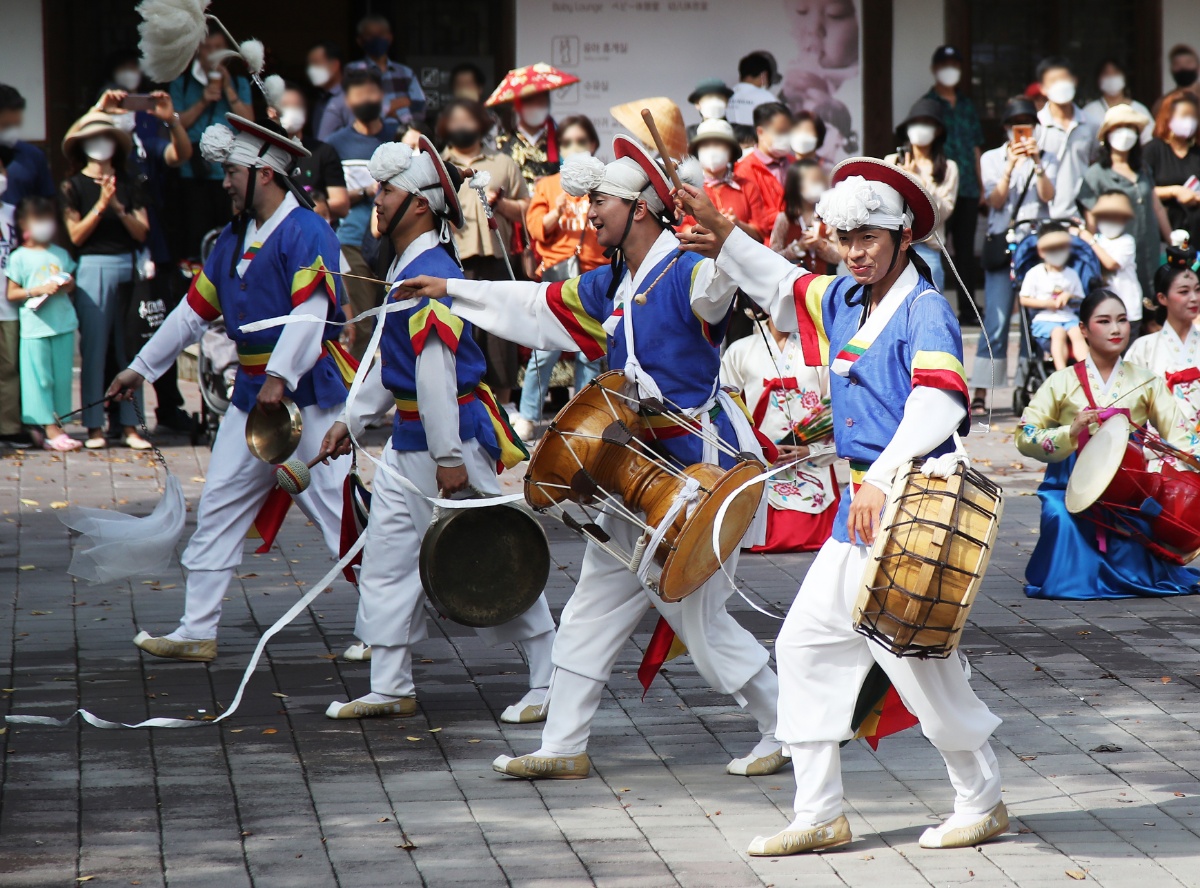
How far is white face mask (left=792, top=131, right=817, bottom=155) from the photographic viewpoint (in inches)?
519

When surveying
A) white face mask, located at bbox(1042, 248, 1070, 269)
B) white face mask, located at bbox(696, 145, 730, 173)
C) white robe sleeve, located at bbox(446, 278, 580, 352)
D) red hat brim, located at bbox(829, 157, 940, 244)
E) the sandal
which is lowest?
the sandal

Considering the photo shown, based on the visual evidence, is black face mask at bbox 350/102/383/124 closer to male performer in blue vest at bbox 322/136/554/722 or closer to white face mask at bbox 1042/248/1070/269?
white face mask at bbox 1042/248/1070/269

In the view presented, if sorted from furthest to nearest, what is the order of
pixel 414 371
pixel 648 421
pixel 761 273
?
pixel 414 371 → pixel 648 421 → pixel 761 273

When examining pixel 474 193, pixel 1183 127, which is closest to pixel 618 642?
pixel 474 193

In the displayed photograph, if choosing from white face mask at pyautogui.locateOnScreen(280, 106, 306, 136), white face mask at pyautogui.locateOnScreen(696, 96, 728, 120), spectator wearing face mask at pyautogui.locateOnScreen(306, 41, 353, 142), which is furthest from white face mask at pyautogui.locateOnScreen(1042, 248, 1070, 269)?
white face mask at pyautogui.locateOnScreen(280, 106, 306, 136)

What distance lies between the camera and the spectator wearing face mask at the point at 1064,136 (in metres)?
13.1

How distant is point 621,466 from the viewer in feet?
16.8

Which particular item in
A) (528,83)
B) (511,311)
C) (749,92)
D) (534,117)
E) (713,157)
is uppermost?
(749,92)

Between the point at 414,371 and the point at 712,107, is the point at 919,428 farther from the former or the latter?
the point at 712,107

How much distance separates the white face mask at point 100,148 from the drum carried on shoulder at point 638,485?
705 cm

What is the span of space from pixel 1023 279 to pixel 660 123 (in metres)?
7.34

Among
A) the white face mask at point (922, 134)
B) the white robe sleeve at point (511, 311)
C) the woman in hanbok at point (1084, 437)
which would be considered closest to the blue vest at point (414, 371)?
the white robe sleeve at point (511, 311)

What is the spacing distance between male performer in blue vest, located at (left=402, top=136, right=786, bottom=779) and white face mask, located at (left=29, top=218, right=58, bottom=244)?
6710 millimetres

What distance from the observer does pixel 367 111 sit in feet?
41.1
